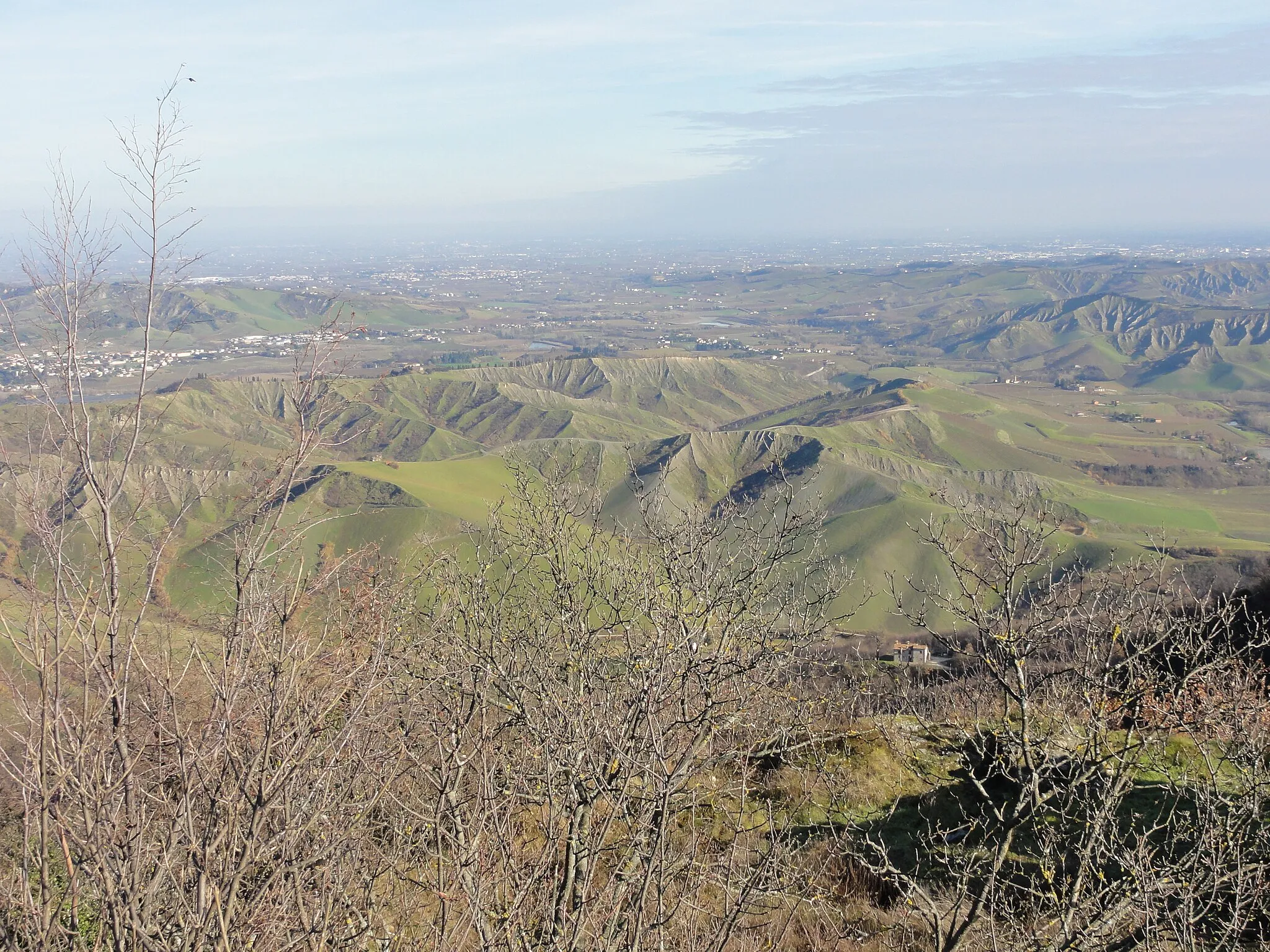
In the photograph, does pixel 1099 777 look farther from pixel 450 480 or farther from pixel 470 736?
pixel 450 480

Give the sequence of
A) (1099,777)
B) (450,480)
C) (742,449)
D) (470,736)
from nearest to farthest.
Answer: (470,736) < (1099,777) < (450,480) < (742,449)

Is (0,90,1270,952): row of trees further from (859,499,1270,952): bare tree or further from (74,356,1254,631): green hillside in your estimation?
(74,356,1254,631): green hillside

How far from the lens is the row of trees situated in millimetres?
4734

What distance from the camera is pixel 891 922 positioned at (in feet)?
34.7

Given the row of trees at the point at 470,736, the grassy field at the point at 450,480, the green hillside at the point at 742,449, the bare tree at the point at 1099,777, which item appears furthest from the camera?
the grassy field at the point at 450,480

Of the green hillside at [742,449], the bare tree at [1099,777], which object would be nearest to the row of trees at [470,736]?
the bare tree at [1099,777]

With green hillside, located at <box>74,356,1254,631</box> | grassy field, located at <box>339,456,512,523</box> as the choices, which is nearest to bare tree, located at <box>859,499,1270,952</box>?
green hillside, located at <box>74,356,1254,631</box>

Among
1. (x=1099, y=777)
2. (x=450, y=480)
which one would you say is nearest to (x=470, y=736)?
(x=1099, y=777)

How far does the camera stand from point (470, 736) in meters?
7.98

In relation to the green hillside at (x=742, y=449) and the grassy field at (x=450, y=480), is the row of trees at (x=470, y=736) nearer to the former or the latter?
the green hillside at (x=742, y=449)

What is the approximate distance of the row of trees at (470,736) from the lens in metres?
4.73

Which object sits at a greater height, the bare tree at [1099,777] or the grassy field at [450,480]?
the bare tree at [1099,777]

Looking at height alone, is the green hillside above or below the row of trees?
below

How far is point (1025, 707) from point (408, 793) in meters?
7.74
